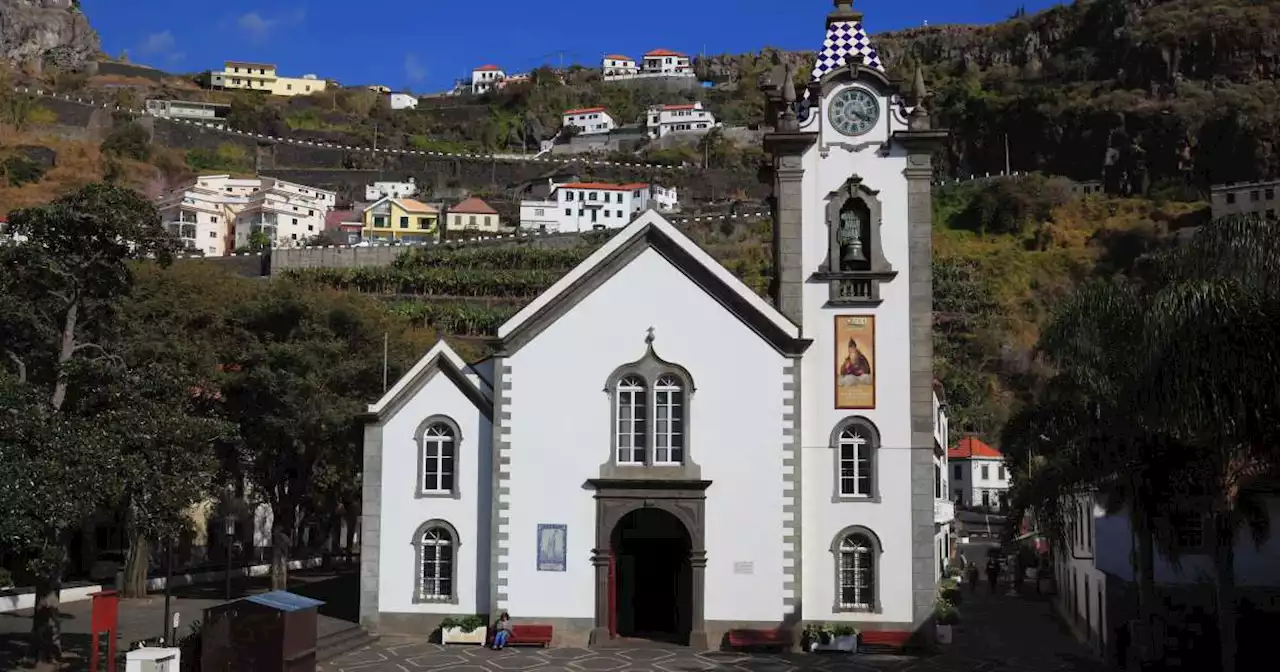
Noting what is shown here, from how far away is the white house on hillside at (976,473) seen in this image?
3356 inches

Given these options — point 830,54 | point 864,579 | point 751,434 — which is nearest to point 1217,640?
point 864,579

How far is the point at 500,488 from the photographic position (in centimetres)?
2573

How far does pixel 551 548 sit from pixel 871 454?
23.0 feet

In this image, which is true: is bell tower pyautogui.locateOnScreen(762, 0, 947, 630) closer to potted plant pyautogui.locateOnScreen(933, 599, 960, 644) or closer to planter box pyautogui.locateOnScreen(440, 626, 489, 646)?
potted plant pyautogui.locateOnScreen(933, 599, 960, 644)

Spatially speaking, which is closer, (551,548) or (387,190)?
(551,548)

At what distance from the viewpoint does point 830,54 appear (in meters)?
27.2

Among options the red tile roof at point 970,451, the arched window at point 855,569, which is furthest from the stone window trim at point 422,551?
the red tile roof at point 970,451

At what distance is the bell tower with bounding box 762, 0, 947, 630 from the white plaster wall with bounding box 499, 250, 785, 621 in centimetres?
79

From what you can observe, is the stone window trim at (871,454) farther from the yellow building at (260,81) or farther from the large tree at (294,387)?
the yellow building at (260,81)

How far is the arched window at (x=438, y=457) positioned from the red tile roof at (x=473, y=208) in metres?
104

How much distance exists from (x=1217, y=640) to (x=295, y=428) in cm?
2302

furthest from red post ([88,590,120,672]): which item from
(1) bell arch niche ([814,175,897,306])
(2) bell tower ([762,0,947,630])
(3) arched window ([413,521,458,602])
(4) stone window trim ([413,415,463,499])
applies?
(1) bell arch niche ([814,175,897,306])

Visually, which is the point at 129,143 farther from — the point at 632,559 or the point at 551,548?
the point at 551,548

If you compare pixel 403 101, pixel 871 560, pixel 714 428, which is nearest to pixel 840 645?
pixel 871 560
